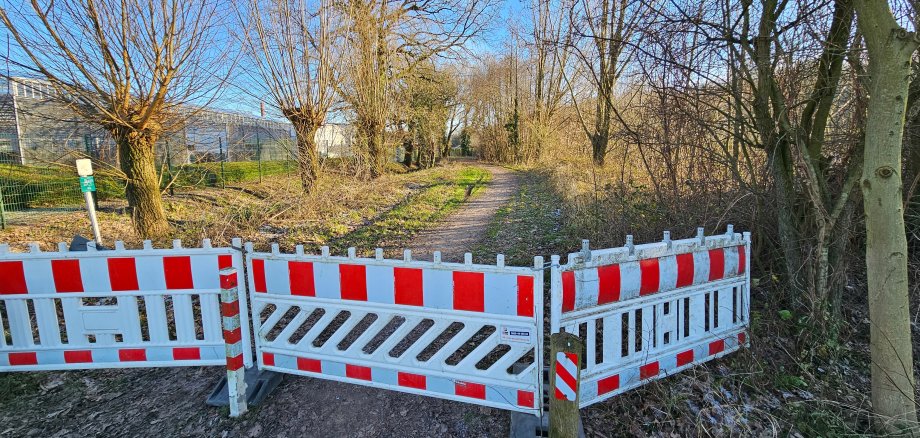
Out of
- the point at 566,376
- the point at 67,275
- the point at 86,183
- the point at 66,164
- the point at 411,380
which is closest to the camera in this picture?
the point at 566,376

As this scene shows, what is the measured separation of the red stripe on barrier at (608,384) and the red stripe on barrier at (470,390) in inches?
31.4

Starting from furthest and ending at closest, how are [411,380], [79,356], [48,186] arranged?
[48,186] → [79,356] → [411,380]

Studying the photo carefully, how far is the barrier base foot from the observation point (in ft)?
10.7

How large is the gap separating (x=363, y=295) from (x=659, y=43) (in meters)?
4.22

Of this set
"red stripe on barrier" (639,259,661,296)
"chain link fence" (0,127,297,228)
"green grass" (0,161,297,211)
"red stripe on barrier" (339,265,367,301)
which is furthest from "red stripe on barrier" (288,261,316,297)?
"green grass" (0,161,297,211)

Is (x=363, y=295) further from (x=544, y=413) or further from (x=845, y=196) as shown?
(x=845, y=196)

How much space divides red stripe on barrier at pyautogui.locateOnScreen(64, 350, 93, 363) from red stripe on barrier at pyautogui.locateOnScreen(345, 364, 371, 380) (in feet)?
7.37

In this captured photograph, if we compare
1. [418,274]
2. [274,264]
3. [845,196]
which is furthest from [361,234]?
[845,196]

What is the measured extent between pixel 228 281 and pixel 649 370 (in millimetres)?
3101

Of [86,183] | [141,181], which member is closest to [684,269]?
[86,183]

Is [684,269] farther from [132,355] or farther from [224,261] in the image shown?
[132,355]

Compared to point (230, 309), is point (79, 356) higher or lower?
lower

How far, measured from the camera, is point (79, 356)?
354cm

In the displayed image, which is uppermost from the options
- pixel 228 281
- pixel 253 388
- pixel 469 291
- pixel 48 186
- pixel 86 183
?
pixel 48 186
